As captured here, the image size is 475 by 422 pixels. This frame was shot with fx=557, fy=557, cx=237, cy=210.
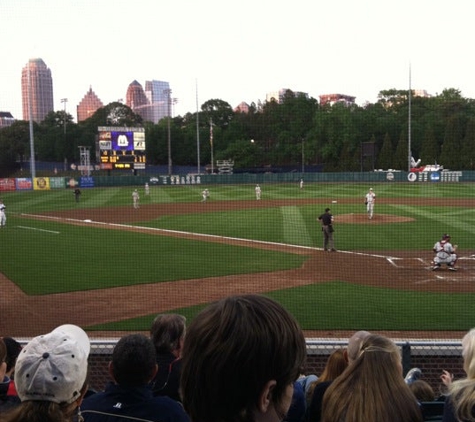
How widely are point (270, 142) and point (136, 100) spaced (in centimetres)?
9823

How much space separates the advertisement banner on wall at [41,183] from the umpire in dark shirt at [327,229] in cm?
3754

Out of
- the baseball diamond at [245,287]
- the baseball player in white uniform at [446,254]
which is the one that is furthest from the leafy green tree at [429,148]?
the baseball player in white uniform at [446,254]

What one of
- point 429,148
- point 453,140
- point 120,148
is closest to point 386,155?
point 429,148

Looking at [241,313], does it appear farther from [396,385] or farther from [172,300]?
[172,300]

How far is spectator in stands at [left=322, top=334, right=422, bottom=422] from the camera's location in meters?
2.22

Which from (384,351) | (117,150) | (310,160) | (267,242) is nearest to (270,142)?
(310,160)

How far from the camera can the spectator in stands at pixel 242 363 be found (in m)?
1.71

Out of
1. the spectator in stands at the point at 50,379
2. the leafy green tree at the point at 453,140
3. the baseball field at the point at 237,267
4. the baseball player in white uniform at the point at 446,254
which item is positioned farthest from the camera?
the leafy green tree at the point at 453,140

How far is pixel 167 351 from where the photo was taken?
4.29 m

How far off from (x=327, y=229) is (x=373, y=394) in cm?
1583

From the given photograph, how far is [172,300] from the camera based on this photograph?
40.8ft

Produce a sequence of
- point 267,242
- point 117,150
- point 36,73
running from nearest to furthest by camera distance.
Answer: point 267,242
point 117,150
point 36,73

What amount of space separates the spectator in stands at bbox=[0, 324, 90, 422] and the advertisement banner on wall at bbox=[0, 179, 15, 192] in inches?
1946

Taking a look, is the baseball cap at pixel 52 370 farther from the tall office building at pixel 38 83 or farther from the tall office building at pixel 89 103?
the tall office building at pixel 89 103
